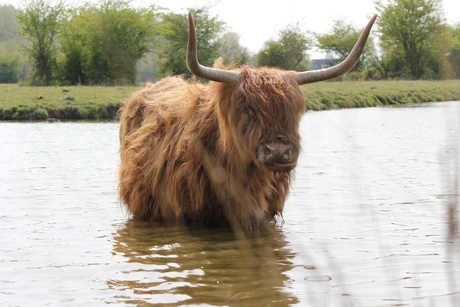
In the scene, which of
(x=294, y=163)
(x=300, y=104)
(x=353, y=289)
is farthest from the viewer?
(x=300, y=104)

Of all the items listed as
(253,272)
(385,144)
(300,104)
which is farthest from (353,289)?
(385,144)

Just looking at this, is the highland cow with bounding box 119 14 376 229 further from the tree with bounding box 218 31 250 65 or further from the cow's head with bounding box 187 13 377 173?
the tree with bounding box 218 31 250 65

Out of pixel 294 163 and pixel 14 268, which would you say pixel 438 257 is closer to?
pixel 294 163

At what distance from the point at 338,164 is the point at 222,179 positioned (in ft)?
16.9

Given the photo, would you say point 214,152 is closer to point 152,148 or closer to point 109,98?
point 152,148

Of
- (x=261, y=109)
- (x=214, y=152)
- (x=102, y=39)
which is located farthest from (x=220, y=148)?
(x=102, y=39)

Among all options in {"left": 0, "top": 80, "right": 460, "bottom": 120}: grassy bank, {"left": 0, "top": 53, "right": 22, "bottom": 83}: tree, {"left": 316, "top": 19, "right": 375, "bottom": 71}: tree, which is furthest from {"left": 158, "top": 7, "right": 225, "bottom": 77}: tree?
{"left": 0, "top": 53, "right": 22, "bottom": 83}: tree

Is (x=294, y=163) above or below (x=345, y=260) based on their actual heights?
above

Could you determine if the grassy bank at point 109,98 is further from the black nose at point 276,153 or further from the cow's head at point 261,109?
the black nose at point 276,153

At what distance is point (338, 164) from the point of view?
10.0 m

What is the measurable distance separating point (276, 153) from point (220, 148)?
29.0 inches

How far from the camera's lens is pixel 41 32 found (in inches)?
1730

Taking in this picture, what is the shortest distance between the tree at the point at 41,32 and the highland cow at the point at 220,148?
128 ft

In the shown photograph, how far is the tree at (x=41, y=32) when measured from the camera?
43537 millimetres
